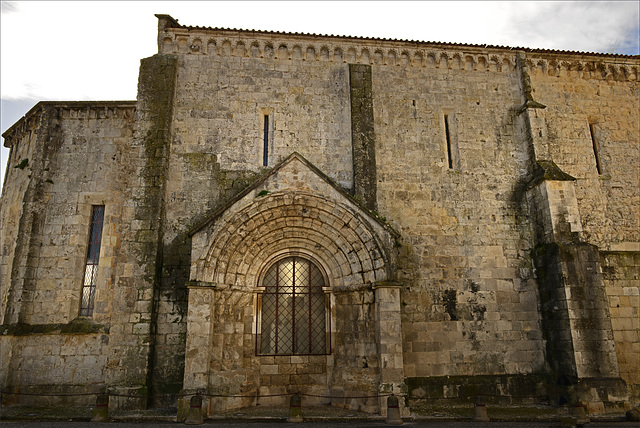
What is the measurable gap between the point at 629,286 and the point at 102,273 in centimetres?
1460

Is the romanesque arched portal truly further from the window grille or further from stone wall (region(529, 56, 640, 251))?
stone wall (region(529, 56, 640, 251))

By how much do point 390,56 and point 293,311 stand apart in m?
8.03

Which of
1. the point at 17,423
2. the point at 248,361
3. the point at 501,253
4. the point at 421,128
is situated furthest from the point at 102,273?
the point at 501,253

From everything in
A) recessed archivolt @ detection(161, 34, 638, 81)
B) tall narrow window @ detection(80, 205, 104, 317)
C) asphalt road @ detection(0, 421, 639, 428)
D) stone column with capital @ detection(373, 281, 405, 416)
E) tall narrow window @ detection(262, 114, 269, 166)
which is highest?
recessed archivolt @ detection(161, 34, 638, 81)

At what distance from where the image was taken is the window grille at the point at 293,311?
10859mm

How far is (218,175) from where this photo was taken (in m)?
11.3

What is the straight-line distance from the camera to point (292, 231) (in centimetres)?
1102

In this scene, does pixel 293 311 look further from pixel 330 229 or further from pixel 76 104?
pixel 76 104

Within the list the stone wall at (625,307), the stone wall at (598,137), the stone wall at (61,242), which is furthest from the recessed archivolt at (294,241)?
the stone wall at (625,307)

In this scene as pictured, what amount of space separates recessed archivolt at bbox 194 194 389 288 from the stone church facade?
56 millimetres

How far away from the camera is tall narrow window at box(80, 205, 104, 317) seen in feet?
38.9

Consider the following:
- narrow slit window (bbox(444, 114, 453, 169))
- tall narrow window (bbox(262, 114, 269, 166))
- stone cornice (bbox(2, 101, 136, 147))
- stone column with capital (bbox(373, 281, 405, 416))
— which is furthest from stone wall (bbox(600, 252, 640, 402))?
stone cornice (bbox(2, 101, 136, 147))

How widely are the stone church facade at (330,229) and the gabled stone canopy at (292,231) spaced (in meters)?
0.05

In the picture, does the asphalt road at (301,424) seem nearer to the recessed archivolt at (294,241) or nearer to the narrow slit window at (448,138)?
the recessed archivolt at (294,241)
